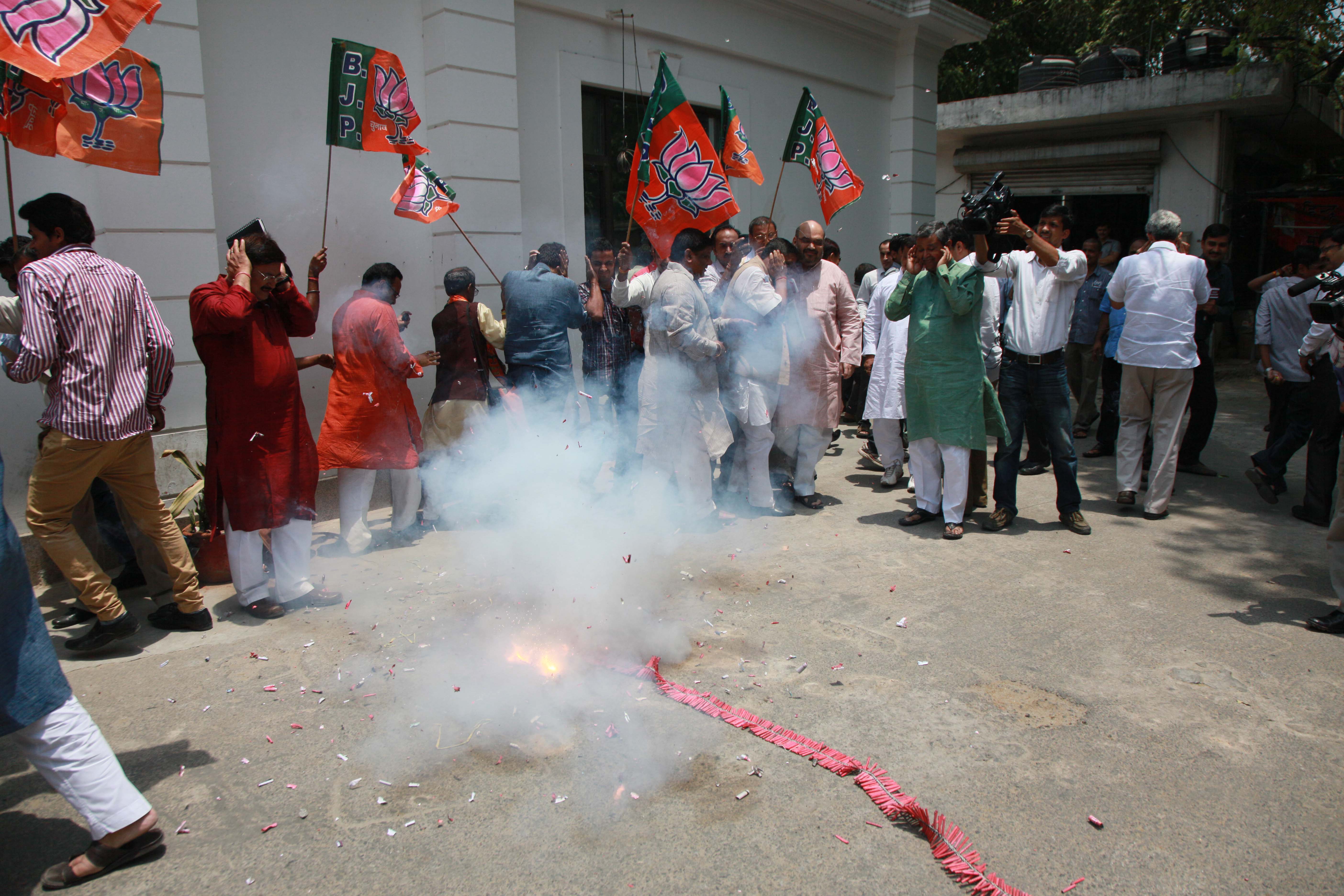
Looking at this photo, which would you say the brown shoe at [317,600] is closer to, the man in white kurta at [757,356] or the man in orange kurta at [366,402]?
the man in orange kurta at [366,402]

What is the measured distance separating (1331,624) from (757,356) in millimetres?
3368

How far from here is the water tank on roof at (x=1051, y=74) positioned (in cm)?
1470

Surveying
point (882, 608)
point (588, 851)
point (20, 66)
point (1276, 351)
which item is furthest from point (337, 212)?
point (1276, 351)

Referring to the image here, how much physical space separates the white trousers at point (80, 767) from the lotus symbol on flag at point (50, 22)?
97.2 inches

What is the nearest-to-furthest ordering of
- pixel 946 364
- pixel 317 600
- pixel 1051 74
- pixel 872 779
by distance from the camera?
1. pixel 872 779
2. pixel 317 600
3. pixel 946 364
4. pixel 1051 74

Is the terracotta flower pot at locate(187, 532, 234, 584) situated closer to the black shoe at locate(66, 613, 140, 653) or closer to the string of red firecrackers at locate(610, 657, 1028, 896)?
the black shoe at locate(66, 613, 140, 653)

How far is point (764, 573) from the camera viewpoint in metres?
4.83

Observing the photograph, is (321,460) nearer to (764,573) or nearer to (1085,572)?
(764,573)

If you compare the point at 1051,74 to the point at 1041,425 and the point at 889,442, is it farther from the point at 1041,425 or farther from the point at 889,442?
the point at 1041,425

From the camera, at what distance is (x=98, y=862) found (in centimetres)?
240

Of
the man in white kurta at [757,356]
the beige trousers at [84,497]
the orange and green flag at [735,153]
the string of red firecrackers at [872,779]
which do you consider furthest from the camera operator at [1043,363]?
the beige trousers at [84,497]

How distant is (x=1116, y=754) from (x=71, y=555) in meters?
4.23

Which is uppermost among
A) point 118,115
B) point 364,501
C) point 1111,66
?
point 1111,66

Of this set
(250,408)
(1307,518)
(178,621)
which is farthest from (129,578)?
(1307,518)
